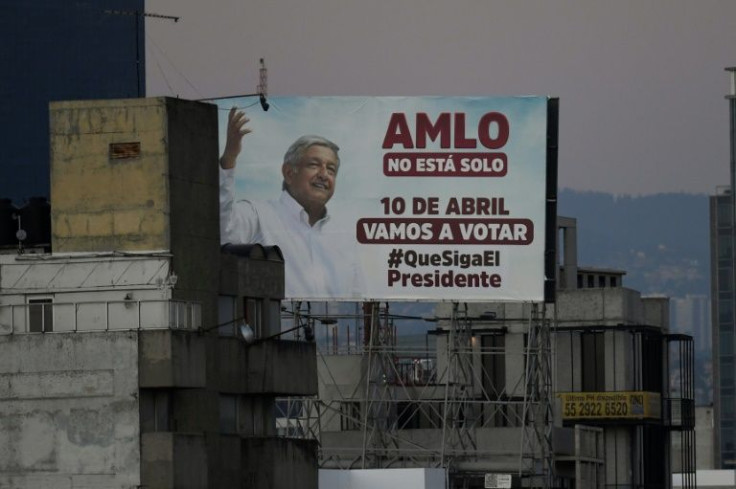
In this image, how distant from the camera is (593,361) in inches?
4606

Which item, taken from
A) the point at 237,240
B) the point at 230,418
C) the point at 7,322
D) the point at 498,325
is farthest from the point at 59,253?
the point at 498,325

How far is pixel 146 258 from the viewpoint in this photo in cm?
6144

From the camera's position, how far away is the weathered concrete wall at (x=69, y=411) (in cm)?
5944

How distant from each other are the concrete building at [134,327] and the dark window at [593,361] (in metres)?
51.5

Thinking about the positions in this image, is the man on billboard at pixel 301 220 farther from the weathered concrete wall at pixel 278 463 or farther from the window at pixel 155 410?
the window at pixel 155 410

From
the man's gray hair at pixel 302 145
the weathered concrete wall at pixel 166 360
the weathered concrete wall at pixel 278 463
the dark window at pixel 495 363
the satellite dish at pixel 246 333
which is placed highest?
the man's gray hair at pixel 302 145

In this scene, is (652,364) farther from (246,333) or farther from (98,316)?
(98,316)

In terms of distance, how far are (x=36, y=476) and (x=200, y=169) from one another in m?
8.90

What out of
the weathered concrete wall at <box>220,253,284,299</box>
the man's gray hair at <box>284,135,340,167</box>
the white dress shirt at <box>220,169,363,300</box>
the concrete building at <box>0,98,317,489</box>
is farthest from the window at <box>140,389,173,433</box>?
the man's gray hair at <box>284,135,340,167</box>

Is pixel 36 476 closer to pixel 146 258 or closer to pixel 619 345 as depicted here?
pixel 146 258

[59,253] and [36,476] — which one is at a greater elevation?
[59,253]

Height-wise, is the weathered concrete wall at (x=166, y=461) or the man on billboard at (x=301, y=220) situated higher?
the man on billboard at (x=301, y=220)

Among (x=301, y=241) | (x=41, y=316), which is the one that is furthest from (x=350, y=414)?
(x=41, y=316)

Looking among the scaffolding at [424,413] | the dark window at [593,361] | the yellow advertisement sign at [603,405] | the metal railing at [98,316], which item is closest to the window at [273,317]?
the metal railing at [98,316]
